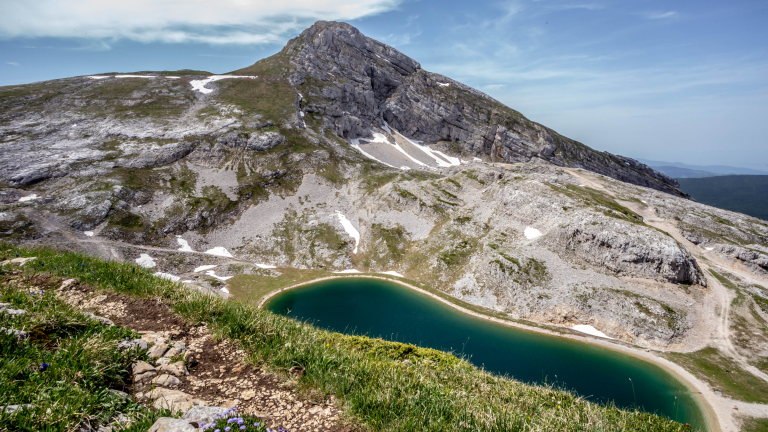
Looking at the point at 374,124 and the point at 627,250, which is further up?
the point at 374,124

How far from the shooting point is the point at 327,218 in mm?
94688

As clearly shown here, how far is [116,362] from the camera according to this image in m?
5.64

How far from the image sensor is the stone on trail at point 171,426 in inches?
164

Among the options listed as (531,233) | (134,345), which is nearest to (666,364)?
(531,233)

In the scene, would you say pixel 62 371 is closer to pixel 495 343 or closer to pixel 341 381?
pixel 341 381

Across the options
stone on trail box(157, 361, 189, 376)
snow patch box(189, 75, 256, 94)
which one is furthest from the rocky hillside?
stone on trail box(157, 361, 189, 376)

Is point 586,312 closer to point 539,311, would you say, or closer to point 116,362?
point 539,311

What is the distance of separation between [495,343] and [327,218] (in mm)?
62318

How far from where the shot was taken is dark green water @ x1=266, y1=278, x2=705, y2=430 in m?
39.1

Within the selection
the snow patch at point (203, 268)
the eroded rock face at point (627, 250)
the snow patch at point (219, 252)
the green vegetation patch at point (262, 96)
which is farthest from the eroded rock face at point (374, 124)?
the eroded rock face at point (627, 250)

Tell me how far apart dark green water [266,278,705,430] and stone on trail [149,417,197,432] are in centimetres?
2860

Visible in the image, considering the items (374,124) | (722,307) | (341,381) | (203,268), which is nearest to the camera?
(341,381)

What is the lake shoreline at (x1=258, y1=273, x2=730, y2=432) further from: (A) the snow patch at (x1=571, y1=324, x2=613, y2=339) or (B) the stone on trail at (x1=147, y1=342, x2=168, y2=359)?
(B) the stone on trail at (x1=147, y1=342, x2=168, y2=359)

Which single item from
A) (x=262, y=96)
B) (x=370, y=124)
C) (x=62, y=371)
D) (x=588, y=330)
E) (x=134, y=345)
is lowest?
(x=588, y=330)
